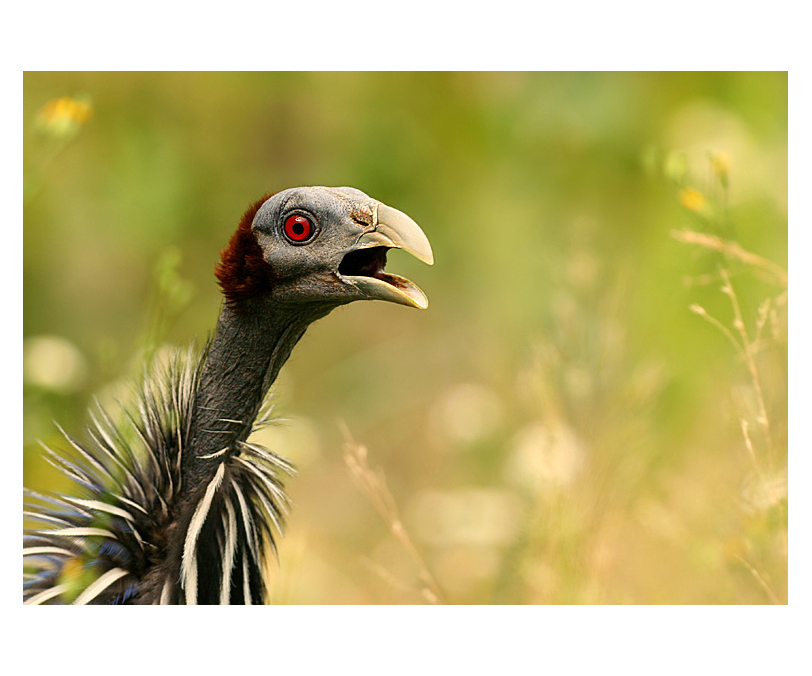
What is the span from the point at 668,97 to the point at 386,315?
140 centimetres

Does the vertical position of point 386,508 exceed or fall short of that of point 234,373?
it falls short

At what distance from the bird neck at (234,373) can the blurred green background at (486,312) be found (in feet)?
0.44

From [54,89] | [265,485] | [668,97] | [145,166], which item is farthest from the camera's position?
[145,166]

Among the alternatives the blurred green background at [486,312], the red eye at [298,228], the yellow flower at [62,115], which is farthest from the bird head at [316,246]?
the yellow flower at [62,115]

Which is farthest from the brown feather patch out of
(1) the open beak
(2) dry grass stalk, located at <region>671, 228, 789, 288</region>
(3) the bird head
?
(2) dry grass stalk, located at <region>671, 228, 789, 288</region>

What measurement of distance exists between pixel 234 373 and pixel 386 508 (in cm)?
110

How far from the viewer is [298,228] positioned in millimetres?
1866

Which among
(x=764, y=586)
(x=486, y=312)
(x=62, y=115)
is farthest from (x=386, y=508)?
(x=62, y=115)

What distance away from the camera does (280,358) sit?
1.98 metres

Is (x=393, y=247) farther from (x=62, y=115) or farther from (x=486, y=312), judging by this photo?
(x=486, y=312)

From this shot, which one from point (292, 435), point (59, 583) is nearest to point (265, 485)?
point (59, 583)

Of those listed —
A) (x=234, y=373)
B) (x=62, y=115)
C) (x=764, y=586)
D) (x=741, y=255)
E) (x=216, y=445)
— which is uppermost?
(x=62, y=115)

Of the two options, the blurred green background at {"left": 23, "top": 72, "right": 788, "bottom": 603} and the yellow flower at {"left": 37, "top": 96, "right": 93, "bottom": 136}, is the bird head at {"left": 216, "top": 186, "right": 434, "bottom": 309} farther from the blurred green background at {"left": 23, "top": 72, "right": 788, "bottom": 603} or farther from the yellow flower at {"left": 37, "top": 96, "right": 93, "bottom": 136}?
the yellow flower at {"left": 37, "top": 96, "right": 93, "bottom": 136}

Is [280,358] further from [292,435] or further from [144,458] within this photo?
[292,435]
